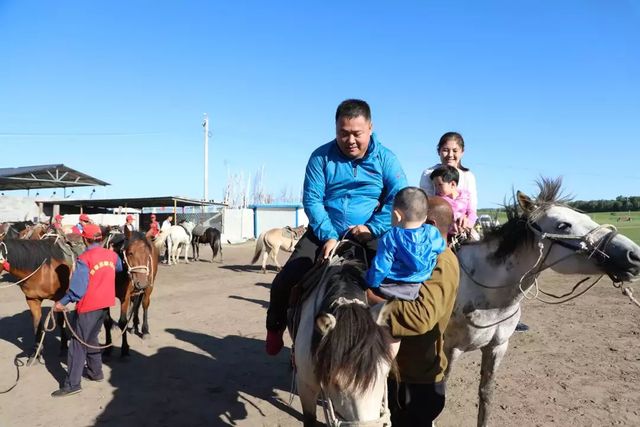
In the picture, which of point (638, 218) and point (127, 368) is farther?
point (638, 218)

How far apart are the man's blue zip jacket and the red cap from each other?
3.24 metres

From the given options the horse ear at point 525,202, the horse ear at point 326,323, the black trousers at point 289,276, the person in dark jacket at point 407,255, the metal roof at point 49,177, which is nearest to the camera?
the horse ear at point 326,323

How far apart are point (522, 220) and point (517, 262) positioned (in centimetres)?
34

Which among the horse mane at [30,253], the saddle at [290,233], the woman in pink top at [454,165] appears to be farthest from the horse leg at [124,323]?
the saddle at [290,233]

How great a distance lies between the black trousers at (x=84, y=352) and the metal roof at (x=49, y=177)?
24743 mm

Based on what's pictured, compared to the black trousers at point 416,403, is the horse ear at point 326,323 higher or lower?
higher

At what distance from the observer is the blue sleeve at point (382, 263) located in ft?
6.99

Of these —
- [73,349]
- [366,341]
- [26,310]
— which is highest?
[366,341]

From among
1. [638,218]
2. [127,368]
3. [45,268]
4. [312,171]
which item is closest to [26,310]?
[45,268]

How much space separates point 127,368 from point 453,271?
493cm

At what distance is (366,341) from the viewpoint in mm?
1851

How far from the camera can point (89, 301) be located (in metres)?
4.86

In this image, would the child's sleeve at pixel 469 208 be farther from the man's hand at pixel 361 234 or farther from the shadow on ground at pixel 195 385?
the shadow on ground at pixel 195 385

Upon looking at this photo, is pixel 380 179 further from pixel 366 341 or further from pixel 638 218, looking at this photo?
pixel 638 218
